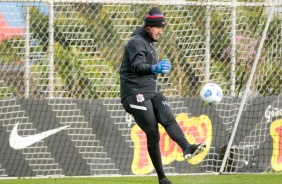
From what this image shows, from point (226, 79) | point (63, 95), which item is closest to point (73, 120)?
point (63, 95)

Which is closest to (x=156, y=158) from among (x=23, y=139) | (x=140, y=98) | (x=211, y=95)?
(x=140, y=98)

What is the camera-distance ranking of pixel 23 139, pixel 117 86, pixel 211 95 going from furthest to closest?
pixel 117 86 < pixel 23 139 < pixel 211 95

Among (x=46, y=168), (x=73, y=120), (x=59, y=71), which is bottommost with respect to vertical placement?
(x=46, y=168)

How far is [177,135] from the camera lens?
8.45 meters

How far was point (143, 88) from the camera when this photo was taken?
28.6 feet

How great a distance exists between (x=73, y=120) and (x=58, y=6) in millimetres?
1807

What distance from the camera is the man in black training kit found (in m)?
8.58

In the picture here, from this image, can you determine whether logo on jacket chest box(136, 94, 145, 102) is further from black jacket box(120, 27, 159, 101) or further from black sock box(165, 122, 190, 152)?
black sock box(165, 122, 190, 152)

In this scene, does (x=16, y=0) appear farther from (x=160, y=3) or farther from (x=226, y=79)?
(x=226, y=79)

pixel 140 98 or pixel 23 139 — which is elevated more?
pixel 140 98

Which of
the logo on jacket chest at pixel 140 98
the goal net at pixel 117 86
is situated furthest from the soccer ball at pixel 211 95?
the goal net at pixel 117 86

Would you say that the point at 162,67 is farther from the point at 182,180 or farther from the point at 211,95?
the point at 182,180

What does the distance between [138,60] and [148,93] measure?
46 cm

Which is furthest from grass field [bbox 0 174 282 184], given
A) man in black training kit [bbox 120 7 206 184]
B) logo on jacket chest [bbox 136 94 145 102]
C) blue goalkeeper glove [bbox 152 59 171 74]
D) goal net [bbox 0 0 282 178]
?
blue goalkeeper glove [bbox 152 59 171 74]
